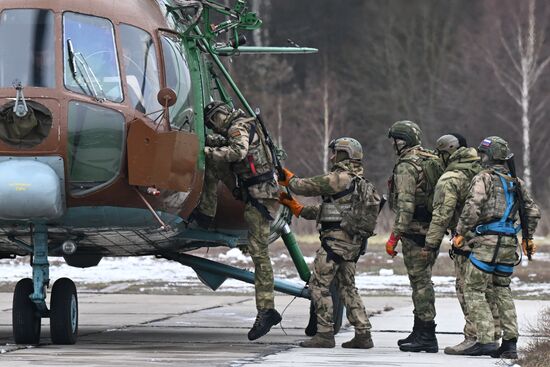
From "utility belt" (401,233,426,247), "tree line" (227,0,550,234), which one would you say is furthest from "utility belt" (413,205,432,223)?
"tree line" (227,0,550,234)

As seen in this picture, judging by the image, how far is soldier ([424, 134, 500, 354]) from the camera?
39.4ft

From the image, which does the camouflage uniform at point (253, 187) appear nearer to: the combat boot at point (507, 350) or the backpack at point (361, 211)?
the backpack at point (361, 211)

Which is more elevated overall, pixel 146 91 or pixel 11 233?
pixel 146 91

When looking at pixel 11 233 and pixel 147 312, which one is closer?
pixel 11 233

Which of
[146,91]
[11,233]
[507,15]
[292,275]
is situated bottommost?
[292,275]

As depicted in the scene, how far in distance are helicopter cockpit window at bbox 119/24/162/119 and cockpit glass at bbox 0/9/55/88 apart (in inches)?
24.4

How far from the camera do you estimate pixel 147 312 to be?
17.2 metres

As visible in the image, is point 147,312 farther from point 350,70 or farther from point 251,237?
point 350,70

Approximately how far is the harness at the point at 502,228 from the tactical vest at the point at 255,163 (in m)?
1.87

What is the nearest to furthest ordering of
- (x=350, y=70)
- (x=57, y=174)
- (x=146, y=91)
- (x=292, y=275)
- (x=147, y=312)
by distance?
1. (x=57, y=174)
2. (x=146, y=91)
3. (x=147, y=312)
4. (x=292, y=275)
5. (x=350, y=70)

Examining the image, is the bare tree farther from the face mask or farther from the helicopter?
the helicopter

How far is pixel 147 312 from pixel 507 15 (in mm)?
27244

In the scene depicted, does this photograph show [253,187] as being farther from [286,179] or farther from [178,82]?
[178,82]

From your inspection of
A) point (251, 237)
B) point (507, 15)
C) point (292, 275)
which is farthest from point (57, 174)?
point (507, 15)
